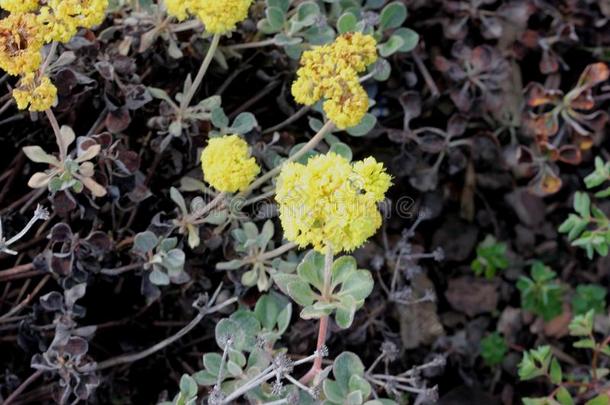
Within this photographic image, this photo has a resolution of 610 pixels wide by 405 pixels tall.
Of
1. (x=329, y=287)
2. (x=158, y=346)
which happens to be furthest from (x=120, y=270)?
(x=329, y=287)

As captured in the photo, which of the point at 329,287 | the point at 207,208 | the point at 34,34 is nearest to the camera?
the point at 34,34

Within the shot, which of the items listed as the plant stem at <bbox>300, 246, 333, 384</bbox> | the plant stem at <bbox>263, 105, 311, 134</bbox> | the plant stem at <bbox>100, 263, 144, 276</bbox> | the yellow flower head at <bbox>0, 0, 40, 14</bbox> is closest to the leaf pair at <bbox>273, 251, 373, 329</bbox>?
the plant stem at <bbox>300, 246, 333, 384</bbox>

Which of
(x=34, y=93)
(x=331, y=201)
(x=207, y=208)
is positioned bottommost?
(x=207, y=208)

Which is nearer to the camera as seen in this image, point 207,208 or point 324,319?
point 324,319

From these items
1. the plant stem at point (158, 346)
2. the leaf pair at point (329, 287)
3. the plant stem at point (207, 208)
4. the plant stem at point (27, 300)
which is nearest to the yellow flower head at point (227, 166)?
the plant stem at point (207, 208)

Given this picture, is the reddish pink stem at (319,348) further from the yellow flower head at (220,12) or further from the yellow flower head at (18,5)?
the yellow flower head at (18,5)

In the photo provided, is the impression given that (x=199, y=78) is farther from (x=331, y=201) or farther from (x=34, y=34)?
(x=331, y=201)

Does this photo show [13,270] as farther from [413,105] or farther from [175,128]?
[413,105]

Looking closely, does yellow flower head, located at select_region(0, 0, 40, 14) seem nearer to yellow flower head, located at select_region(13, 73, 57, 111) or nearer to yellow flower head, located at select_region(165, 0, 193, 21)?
yellow flower head, located at select_region(13, 73, 57, 111)
